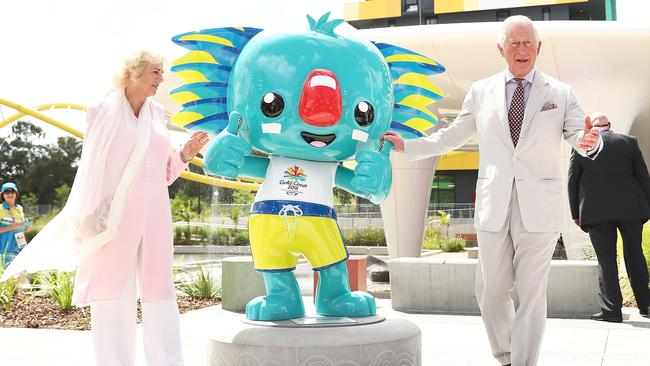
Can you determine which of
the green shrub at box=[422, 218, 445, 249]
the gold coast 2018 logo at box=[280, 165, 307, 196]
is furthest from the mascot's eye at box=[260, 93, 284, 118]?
the green shrub at box=[422, 218, 445, 249]

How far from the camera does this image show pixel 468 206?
1304 inches

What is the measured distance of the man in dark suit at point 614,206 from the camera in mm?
6637

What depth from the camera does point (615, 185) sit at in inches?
263

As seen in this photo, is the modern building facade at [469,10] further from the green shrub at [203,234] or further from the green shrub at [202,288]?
the green shrub at [202,288]

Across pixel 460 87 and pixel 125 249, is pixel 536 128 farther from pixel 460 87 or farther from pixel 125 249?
pixel 460 87

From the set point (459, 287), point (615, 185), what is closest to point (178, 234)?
point (459, 287)

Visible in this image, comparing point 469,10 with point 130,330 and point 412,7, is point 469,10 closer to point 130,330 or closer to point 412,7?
point 412,7

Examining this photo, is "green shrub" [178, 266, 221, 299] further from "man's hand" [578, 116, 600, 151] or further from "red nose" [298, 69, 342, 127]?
"man's hand" [578, 116, 600, 151]

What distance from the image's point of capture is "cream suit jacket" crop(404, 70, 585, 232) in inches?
157

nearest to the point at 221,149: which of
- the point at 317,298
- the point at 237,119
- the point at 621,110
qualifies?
the point at 237,119

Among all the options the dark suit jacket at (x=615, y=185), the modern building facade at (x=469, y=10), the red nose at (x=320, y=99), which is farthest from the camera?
the modern building facade at (x=469, y=10)

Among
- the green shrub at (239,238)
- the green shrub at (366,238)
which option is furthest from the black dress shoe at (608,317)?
the green shrub at (239,238)

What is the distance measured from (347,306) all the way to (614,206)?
3.43 m

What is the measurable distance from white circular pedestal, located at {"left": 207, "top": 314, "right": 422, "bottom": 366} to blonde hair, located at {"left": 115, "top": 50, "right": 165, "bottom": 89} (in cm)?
149
